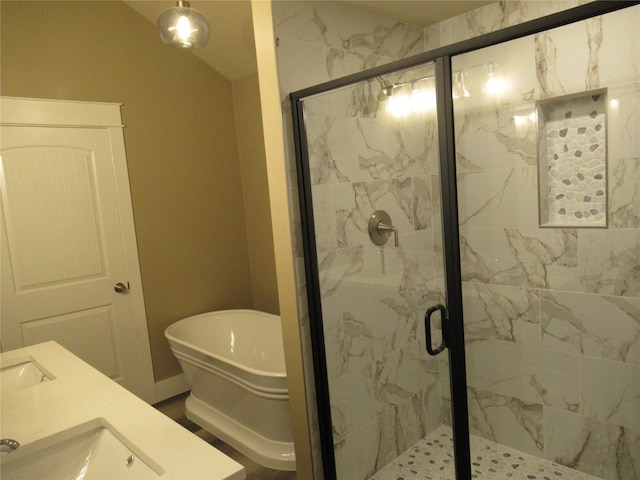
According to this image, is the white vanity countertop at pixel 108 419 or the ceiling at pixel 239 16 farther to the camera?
the ceiling at pixel 239 16

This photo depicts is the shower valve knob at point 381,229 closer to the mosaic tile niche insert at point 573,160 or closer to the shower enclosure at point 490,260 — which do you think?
the shower enclosure at point 490,260

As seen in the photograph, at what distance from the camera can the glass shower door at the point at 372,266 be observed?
2100 millimetres

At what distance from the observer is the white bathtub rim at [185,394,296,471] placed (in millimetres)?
2580

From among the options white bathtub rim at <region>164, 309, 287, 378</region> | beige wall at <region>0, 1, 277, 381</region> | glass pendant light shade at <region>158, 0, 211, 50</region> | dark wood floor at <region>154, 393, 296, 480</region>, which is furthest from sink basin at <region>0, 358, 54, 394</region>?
glass pendant light shade at <region>158, 0, 211, 50</region>

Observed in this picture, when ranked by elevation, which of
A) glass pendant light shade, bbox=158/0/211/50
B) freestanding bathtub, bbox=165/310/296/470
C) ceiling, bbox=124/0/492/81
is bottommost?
freestanding bathtub, bbox=165/310/296/470

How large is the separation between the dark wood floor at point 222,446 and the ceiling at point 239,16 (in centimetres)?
256

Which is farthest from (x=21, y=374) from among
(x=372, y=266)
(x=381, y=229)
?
(x=381, y=229)

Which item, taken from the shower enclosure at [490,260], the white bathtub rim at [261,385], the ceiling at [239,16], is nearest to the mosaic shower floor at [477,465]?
the shower enclosure at [490,260]

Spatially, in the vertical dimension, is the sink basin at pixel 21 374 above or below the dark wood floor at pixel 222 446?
above

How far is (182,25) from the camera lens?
221 cm

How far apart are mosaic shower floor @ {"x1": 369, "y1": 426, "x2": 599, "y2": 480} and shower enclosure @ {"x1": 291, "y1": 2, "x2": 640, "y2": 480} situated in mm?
10

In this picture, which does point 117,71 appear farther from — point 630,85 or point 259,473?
point 630,85

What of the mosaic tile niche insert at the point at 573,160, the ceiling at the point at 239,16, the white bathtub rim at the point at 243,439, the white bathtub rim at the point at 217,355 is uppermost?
the ceiling at the point at 239,16

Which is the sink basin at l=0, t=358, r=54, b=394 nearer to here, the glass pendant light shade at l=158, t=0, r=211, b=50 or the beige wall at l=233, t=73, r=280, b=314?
the glass pendant light shade at l=158, t=0, r=211, b=50
